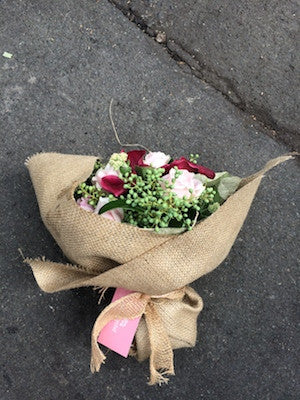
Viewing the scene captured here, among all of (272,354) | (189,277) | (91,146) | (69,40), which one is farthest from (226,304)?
(69,40)

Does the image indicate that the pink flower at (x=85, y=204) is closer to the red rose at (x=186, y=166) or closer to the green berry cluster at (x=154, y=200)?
the green berry cluster at (x=154, y=200)

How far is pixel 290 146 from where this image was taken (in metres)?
1.60

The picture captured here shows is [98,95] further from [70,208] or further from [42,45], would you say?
[70,208]

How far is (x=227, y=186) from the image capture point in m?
1.18

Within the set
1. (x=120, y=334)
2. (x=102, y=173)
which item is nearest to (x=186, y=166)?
(x=102, y=173)

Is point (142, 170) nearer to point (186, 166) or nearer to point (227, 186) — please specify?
point (186, 166)

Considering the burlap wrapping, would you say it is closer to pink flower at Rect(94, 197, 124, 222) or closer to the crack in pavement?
pink flower at Rect(94, 197, 124, 222)

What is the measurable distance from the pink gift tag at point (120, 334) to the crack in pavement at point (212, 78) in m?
0.70

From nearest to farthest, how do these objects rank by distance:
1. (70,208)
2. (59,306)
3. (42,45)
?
1. (70,208)
2. (59,306)
3. (42,45)

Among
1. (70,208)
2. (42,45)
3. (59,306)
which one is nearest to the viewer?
(70,208)

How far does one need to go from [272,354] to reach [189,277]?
0.49 meters

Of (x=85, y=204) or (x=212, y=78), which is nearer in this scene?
(x=85, y=204)

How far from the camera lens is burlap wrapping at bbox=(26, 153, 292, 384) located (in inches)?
43.8

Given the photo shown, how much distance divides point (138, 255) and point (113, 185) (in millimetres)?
160
